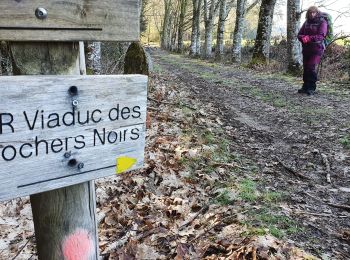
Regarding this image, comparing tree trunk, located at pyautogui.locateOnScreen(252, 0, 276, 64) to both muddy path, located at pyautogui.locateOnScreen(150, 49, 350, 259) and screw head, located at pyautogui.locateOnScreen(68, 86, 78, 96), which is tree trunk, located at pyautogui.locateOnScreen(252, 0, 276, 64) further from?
screw head, located at pyautogui.locateOnScreen(68, 86, 78, 96)

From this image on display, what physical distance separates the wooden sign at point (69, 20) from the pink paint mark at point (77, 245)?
899mm

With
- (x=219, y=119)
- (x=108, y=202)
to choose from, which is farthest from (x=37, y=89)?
(x=219, y=119)

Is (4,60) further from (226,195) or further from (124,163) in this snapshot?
(124,163)

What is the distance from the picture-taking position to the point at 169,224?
3.15m

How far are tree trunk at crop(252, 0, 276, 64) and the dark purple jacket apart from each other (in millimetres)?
6831

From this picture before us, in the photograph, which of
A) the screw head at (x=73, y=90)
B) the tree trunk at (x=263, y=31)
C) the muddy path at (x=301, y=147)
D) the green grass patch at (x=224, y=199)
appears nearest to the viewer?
the screw head at (x=73, y=90)

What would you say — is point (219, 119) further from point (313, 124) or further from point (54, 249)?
point (54, 249)

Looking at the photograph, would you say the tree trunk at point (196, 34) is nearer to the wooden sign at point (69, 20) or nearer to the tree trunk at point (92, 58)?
the tree trunk at point (92, 58)

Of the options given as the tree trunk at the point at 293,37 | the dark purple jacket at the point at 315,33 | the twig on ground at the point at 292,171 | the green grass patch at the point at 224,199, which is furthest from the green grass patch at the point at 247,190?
the tree trunk at the point at 293,37

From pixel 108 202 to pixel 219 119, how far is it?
11.3 ft

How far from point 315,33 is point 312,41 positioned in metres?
0.19

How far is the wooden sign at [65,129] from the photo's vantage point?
1296mm

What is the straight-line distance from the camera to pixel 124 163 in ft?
5.32

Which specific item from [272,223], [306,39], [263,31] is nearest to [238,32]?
[263,31]
